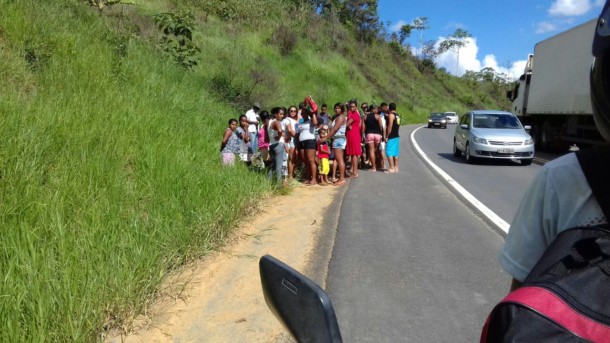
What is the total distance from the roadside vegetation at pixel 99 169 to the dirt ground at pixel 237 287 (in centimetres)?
17


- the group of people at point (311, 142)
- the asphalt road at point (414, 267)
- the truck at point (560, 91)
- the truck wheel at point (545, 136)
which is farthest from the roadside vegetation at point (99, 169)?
the truck wheel at point (545, 136)

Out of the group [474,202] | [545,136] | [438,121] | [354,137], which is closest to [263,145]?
[354,137]

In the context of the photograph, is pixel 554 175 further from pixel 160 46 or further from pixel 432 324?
pixel 160 46

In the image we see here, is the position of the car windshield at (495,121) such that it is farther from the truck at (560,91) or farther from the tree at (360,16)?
the tree at (360,16)

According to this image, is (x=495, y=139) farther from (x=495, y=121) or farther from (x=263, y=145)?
(x=263, y=145)

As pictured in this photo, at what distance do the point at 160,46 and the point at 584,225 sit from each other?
42.9 ft

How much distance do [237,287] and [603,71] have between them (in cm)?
376

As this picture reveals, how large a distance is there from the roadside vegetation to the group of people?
0.73m

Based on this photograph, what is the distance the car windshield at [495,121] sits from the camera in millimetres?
14227

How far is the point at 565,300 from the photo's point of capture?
2.89ft

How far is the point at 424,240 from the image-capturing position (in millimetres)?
5938

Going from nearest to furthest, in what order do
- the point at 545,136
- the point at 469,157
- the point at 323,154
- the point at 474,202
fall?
the point at 474,202
the point at 323,154
the point at 469,157
the point at 545,136

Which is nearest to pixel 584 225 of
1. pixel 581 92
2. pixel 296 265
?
pixel 296 265

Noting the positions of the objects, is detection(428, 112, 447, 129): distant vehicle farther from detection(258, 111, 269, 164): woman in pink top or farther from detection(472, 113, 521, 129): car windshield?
detection(258, 111, 269, 164): woman in pink top
